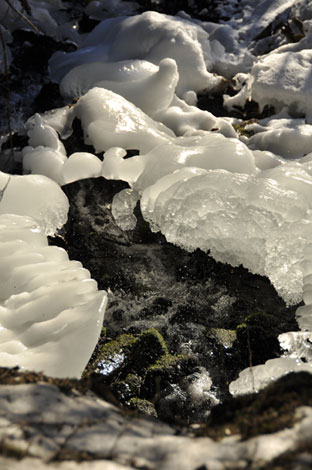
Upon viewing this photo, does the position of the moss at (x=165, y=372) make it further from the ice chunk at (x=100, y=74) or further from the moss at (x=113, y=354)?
the ice chunk at (x=100, y=74)

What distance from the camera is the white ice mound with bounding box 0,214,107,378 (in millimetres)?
2562

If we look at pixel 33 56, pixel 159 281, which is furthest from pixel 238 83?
pixel 159 281

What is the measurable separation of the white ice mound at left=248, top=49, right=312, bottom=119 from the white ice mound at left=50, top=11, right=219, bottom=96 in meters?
0.59

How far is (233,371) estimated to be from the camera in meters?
3.06

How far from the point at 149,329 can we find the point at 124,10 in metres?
6.45

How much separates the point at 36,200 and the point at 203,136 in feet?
6.07

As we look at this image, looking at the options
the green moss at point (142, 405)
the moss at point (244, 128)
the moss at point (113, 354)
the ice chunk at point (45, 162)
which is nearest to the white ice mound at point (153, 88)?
the moss at point (244, 128)

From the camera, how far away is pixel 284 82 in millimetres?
5707

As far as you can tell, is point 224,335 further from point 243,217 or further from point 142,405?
point 243,217

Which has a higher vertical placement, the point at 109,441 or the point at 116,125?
the point at 109,441

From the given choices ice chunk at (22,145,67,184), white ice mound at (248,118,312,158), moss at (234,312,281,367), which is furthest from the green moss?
white ice mound at (248,118,312,158)

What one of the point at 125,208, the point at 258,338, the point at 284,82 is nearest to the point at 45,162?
the point at 125,208

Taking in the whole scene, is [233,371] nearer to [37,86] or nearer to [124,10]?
[37,86]

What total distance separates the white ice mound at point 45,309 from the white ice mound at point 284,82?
3660mm
